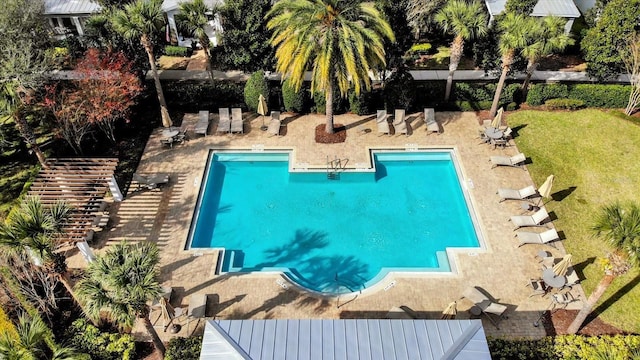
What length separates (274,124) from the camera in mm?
30656

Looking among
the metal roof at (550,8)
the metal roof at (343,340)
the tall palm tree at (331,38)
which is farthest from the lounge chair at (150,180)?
the metal roof at (550,8)

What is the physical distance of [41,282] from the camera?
69.2 ft

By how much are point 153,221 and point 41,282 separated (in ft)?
19.2

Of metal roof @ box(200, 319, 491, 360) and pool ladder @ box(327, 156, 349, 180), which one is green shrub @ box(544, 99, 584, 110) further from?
metal roof @ box(200, 319, 491, 360)

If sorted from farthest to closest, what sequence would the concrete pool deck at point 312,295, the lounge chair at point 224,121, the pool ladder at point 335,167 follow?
the lounge chair at point 224,121 < the pool ladder at point 335,167 < the concrete pool deck at point 312,295

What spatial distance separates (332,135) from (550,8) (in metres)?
20.7

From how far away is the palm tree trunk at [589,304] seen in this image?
58.7ft

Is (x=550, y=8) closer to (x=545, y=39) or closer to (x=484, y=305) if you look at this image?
(x=545, y=39)

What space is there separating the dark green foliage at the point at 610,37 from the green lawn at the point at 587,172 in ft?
9.97

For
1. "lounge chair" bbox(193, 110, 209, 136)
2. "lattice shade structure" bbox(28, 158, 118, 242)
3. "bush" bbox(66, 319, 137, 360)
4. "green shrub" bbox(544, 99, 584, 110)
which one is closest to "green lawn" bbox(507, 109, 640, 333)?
"green shrub" bbox(544, 99, 584, 110)

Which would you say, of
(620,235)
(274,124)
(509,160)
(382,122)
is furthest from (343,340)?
(382,122)

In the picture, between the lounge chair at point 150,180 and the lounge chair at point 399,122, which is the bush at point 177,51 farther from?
the lounge chair at point 399,122

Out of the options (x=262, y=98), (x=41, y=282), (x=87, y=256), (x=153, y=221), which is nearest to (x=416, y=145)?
(x=262, y=98)

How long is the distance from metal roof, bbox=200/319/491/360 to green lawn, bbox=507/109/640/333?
32.5ft
